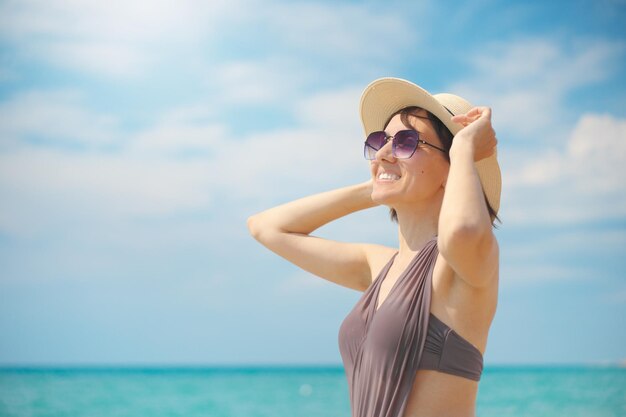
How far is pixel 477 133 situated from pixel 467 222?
0.34m

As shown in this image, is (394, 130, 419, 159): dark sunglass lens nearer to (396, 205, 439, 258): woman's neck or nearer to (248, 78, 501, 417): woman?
(248, 78, 501, 417): woman

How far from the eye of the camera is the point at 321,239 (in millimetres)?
3139

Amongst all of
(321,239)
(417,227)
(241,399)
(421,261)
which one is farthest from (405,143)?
(241,399)

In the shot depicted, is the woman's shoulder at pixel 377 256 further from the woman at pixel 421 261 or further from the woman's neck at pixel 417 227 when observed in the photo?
the woman's neck at pixel 417 227

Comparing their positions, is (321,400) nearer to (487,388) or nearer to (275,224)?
(487,388)

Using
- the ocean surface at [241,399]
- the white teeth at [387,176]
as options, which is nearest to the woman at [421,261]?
the white teeth at [387,176]

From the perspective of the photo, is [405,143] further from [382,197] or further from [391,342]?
[391,342]

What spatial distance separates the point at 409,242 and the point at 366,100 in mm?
512

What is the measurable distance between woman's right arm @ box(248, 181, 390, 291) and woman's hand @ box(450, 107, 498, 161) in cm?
59

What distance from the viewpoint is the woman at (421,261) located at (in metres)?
2.30

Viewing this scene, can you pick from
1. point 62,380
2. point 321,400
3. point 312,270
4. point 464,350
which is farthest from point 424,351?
point 62,380

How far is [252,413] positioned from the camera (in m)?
25.7

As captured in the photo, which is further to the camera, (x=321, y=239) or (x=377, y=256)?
(x=321, y=239)

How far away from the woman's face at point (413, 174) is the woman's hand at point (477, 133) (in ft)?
0.59
